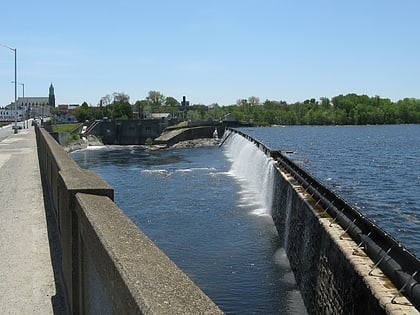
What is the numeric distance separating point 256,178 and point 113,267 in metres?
34.6

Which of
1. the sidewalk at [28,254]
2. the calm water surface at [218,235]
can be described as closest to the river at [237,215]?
the calm water surface at [218,235]

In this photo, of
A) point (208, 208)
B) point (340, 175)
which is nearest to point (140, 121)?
point (340, 175)

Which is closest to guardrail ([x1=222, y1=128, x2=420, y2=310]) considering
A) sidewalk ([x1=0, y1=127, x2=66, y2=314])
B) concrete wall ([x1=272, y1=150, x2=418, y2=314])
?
concrete wall ([x1=272, y1=150, x2=418, y2=314])

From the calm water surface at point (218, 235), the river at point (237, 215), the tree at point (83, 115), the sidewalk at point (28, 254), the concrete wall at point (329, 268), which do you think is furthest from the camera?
the tree at point (83, 115)

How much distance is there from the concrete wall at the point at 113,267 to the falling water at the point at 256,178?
21.4 meters

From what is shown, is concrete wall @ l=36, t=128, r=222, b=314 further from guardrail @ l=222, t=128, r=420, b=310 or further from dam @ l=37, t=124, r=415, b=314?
guardrail @ l=222, t=128, r=420, b=310

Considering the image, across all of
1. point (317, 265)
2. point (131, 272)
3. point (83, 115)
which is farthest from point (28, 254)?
point (83, 115)

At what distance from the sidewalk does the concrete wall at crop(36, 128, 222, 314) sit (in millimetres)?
1243

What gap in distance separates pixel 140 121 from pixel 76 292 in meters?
115

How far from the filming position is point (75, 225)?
7359 mm

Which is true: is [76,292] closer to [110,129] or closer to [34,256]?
[34,256]

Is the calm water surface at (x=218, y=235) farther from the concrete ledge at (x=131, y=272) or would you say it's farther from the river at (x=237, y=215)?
the concrete ledge at (x=131, y=272)

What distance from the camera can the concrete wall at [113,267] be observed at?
10.9 ft

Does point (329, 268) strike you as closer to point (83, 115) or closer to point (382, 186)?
point (382, 186)
